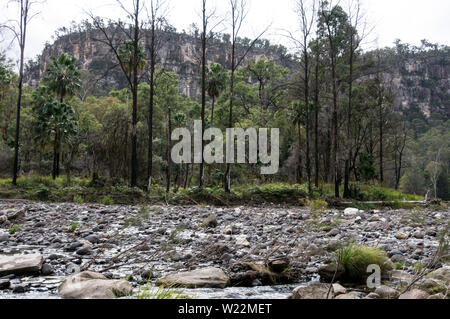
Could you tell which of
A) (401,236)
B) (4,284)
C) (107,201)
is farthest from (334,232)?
(107,201)

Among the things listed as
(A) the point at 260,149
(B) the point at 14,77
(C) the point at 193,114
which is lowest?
(A) the point at 260,149

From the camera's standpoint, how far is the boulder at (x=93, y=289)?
331 centimetres

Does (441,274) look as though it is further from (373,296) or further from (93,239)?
(93,239)

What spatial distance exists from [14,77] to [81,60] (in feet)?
222

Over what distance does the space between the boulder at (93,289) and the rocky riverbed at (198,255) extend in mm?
22

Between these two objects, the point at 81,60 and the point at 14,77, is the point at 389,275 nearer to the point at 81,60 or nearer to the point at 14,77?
the point at 14,77

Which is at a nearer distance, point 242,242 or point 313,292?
point 313,292

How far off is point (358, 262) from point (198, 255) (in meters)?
2.04

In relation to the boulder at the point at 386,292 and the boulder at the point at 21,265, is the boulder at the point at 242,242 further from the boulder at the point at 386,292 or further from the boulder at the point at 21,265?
the boulder at the point at 21,265

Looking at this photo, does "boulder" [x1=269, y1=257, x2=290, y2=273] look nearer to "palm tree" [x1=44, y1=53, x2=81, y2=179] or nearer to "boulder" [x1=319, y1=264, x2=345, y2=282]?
"boulder" [x1=319, y1=264, x2=345, y2=282]

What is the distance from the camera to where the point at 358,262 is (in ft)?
14.8

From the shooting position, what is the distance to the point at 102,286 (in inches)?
135

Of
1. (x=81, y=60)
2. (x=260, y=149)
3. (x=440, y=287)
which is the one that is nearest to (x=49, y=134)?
(x=260, y=149)

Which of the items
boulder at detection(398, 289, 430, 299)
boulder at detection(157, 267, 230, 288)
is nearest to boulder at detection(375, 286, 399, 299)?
boulder at detection(398, 289, 430, 299)
